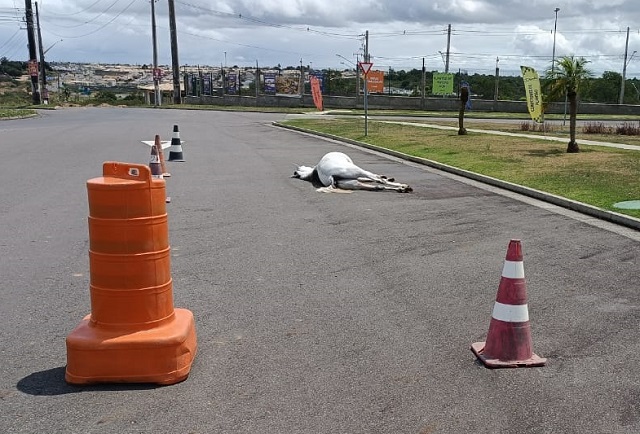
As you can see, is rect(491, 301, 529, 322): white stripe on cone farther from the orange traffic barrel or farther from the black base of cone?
the orange traffic barrel

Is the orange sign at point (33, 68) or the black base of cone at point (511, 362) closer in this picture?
the black base of cone at point (511, 362)

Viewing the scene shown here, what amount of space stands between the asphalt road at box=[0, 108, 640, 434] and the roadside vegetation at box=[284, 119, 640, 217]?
4.81 feet

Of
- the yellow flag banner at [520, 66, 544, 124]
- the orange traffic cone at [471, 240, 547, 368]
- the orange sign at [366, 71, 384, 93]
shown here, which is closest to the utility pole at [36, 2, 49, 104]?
the orange sign at [366, 71, 384, 93]

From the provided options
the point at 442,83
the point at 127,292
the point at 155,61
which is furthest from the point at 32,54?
the point at 127,292

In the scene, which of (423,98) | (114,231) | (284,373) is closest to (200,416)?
(284,373)

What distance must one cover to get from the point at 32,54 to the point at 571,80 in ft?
206

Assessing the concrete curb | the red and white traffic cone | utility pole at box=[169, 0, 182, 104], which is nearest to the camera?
the concrete curb

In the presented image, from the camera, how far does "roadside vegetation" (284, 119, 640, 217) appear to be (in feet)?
39.6

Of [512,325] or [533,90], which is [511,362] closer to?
[512,325]

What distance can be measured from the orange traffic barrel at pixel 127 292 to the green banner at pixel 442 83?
50.0 meters

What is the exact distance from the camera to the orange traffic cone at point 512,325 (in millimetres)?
4609

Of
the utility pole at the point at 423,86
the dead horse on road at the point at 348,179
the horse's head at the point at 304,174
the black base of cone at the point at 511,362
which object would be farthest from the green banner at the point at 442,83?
the black base of cone at the point at 511,362

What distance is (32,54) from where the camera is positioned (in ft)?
224

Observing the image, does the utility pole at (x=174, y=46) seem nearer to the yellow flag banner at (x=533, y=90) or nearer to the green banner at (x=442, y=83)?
the green banner at (x=442, y=83)
